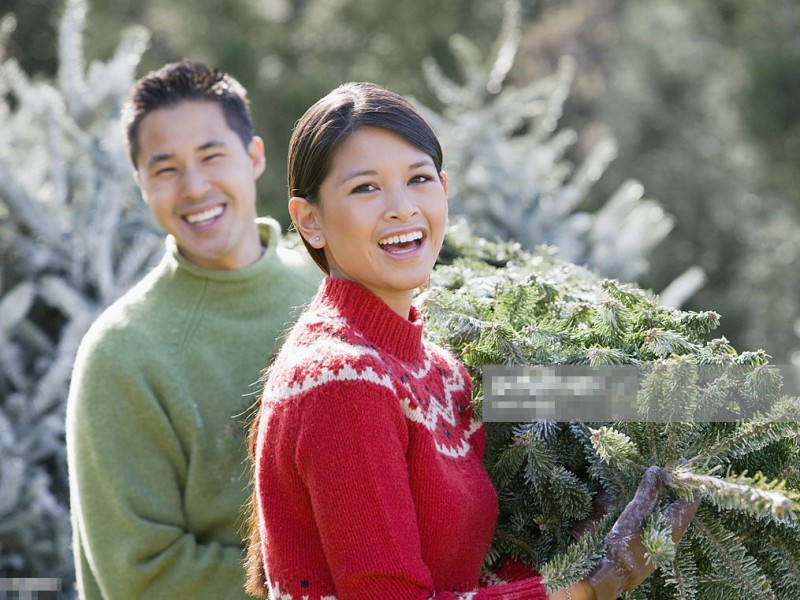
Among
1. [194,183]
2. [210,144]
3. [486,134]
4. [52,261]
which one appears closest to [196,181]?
[194,183]

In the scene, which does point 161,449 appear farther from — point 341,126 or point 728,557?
point 728,557

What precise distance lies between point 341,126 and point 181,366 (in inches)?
43.2

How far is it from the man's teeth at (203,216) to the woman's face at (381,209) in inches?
44.9

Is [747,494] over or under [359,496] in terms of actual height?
under

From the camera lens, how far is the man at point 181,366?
275 cm

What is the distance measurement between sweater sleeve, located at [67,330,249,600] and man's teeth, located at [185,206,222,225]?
1.58ft

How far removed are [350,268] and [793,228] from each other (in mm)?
11590

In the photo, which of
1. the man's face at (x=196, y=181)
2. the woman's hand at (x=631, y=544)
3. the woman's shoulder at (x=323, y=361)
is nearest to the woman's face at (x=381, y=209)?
the woman's shoulder at (x=323, y=361)

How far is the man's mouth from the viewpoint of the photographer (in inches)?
124

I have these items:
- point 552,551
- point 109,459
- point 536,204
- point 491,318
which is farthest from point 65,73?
point 552,551

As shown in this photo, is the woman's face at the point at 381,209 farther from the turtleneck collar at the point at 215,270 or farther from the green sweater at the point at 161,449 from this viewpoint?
the turtleneck collar at the point at 215,270

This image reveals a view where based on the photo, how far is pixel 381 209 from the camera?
6.58ft

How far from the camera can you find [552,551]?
2.06m

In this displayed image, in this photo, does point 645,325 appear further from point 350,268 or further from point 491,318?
point 350,268
